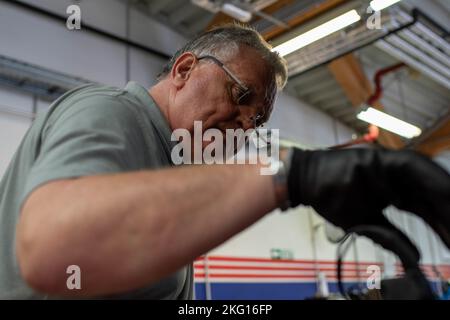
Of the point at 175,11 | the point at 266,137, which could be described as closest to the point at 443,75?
the point at 175,11

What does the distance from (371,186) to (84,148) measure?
401 mm

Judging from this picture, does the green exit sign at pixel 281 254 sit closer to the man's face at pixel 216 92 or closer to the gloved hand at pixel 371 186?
the man's face at pixel 216 92

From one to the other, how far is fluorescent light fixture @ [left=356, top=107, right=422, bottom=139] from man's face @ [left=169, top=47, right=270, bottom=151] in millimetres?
4198

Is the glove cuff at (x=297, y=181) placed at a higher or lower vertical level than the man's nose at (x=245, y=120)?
Result: lower

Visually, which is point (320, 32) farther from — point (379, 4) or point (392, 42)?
point (392, 42)

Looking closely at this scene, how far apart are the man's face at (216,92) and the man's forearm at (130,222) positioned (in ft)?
1.88

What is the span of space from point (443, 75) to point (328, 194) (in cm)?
506

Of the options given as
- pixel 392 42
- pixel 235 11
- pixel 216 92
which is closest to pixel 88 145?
pixel 216 92

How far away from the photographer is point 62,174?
1.93ft

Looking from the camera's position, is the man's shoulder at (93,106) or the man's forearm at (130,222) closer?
the man's forearm at (130,222)

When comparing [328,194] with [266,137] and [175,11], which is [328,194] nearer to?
[266,137]

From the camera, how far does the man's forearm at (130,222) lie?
0.54 meters

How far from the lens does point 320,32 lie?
12.2ft

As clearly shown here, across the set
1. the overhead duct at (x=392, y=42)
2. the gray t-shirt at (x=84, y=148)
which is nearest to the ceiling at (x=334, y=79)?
the overhead duct at (x=392, y=42)
